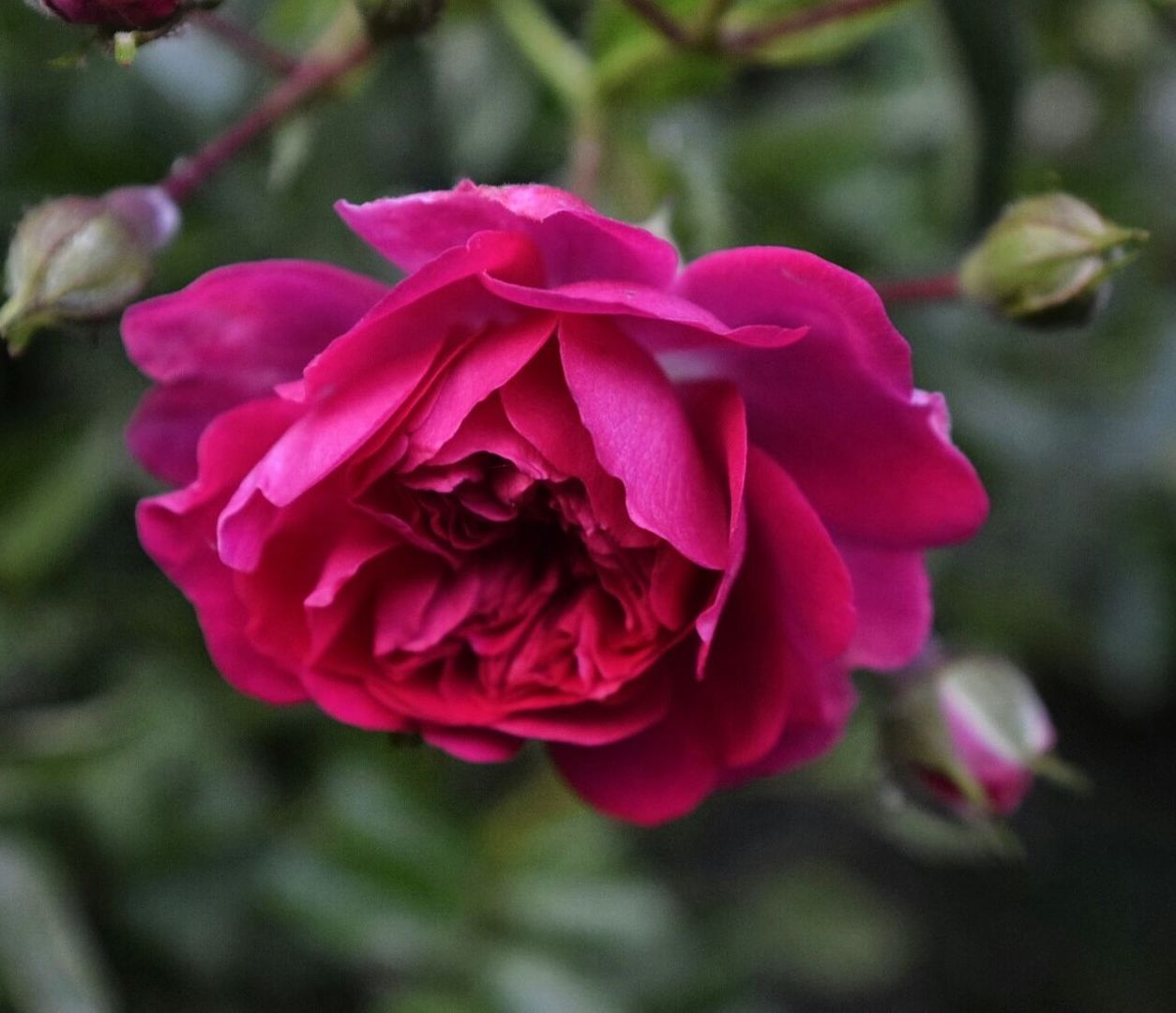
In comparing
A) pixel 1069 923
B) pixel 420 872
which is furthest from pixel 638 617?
pixel 1069 923

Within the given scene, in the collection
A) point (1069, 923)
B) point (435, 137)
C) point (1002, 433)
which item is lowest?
point (1069, 923)

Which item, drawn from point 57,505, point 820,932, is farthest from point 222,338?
point 820,932

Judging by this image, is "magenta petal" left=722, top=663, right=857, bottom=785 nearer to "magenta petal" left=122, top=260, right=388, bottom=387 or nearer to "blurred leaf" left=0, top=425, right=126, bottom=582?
"magenta petal" left=122, top=260, right=388, bottom=387

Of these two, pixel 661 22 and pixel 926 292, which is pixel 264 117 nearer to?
pixel 661 22

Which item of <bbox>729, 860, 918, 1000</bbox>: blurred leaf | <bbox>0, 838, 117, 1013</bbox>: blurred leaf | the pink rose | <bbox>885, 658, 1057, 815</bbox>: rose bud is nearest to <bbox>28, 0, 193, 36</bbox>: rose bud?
the pink rose

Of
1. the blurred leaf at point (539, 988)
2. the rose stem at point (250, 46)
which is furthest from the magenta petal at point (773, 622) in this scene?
the blurred leaf at point (539, 988)

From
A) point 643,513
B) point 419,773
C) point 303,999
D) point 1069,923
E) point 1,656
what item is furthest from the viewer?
point 1069,923

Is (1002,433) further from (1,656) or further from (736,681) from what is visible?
(1,656)
